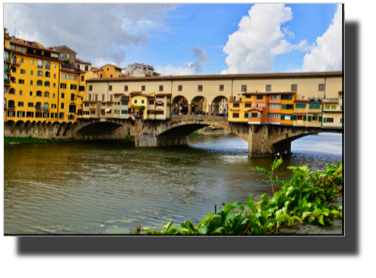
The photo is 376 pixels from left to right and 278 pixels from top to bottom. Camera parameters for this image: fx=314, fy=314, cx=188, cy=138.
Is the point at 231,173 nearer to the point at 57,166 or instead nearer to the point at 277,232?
the point at 57,166

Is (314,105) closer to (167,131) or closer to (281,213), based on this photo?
(167,131)

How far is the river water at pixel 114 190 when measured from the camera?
11219 mm

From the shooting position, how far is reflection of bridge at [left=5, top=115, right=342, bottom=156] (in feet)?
105

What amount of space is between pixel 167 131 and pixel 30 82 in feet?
61.8

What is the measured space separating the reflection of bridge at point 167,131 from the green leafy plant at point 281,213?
2577 centimetres

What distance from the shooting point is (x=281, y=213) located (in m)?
5.09

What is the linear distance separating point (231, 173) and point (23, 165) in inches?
600

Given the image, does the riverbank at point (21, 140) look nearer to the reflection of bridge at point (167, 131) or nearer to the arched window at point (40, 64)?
the reflection of bridge at point (167, 131)

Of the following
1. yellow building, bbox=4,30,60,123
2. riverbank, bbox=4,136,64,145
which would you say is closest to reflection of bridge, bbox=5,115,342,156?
riverbank, bbox=4,136,64,145

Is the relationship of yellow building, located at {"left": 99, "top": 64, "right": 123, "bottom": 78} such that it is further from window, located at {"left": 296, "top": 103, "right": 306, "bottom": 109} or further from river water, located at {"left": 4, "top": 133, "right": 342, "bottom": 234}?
window, located at {"left": 296, "top": 103, "right": 306, "bottom": 109}

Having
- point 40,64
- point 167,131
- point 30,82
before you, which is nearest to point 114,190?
point 167,131

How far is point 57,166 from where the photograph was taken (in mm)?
23359

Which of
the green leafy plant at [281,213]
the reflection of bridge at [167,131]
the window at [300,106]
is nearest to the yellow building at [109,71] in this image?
the reflection of bridge at [167,131]

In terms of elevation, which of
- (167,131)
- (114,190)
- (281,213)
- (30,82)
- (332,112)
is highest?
(30,82)
